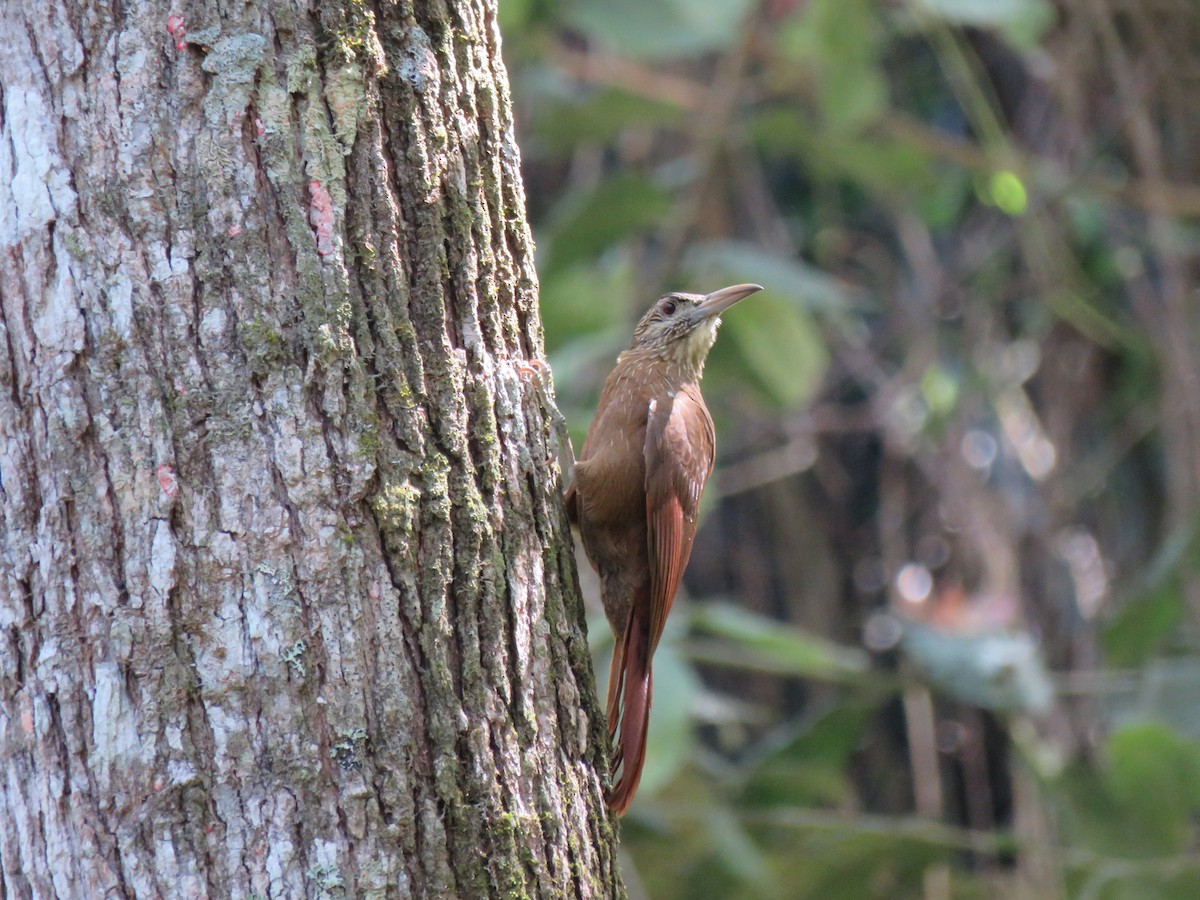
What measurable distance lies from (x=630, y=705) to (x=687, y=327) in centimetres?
114

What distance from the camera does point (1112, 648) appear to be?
181 inches

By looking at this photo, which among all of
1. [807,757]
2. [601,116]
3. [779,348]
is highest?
[601,116]

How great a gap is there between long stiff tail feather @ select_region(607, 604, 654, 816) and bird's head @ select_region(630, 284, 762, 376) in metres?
0.79

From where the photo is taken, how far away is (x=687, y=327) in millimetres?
3279

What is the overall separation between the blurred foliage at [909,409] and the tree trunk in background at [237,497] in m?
2.05

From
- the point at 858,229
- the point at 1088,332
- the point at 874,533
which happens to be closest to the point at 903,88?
the point at 858,229

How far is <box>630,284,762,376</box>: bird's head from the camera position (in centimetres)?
327

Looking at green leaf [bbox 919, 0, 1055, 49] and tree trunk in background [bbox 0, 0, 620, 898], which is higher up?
green leaf [bbox 919, 0, 1055, 49]

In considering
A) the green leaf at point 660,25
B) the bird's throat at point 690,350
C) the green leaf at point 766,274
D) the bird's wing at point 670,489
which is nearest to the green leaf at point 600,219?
the green leaf at point 766,274

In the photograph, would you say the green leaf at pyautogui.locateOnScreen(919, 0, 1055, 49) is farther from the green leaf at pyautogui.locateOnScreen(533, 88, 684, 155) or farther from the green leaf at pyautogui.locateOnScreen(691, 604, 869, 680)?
the green leaf at pyautogui.locateOnScreen(691, 604, 869, 680)

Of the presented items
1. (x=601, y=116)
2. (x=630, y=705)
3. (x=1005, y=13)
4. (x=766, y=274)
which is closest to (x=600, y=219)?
(x=601, y=116)

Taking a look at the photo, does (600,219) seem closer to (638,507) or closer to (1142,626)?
(638,507)

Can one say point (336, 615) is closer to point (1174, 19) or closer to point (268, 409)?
point (268, 409)

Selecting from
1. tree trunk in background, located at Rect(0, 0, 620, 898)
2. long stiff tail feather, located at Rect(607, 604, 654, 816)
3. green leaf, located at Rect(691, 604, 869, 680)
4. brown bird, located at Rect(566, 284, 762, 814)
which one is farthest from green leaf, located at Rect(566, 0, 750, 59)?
tree trunk in background, located at Rect(0, 0, 620, 898)
